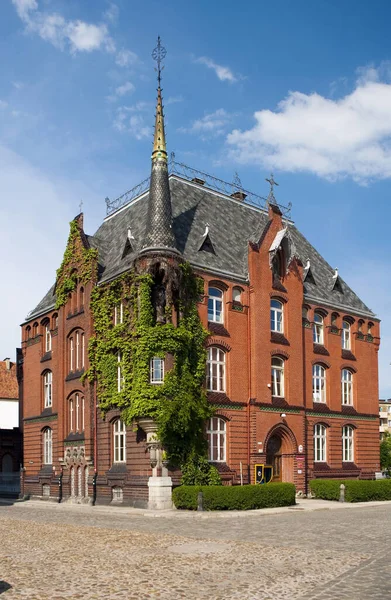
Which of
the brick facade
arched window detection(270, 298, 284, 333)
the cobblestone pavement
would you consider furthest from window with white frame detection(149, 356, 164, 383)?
the cobblestone pavement

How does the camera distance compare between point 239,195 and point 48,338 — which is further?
point 239,195

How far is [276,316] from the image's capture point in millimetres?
39625

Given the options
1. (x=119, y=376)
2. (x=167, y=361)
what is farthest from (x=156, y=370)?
(x=119, y=376)

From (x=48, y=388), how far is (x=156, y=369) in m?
13.4

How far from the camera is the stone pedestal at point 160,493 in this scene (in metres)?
31.6

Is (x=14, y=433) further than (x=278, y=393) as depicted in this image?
Yes

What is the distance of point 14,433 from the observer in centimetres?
5659

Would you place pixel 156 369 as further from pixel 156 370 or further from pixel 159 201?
pixel 159 201

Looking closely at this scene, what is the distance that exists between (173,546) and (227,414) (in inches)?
725

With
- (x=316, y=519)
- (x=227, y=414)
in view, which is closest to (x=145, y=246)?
(x=227, y=414)

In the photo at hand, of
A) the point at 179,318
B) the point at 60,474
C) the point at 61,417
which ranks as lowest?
the point at 60,474

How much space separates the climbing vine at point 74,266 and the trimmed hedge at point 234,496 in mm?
13307

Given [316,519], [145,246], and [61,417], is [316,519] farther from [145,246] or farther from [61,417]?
[61,417]

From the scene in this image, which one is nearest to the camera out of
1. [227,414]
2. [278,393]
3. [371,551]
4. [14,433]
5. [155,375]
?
[371,551]
